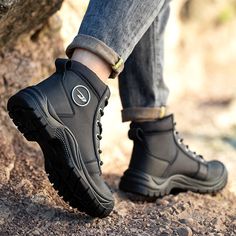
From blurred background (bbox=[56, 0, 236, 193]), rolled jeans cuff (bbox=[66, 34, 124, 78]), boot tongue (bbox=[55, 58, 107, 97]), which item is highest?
rolled jeans cuff (bbox=[66, 34, 124, 78])

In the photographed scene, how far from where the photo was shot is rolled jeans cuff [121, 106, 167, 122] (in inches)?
72.2

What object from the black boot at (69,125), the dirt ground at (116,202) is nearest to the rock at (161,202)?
the dirt ground at (116,202)

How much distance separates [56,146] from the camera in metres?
1.38

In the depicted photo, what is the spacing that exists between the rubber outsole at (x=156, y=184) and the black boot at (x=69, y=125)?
0.38 metres

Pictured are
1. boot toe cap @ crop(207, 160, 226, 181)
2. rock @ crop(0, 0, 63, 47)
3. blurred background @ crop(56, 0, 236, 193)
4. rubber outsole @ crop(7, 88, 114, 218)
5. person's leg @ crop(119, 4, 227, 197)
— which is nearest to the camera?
rubber outsole @ crop(7, 88, 114, 218)

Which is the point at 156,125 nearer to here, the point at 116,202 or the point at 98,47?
the point at 116,202

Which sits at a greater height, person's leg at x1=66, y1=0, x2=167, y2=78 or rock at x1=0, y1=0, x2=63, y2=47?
person's leg at x1=66, y1=0, x2=167, y2=78

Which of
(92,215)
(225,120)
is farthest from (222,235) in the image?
(225,120)

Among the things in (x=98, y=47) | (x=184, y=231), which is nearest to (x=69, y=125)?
(x=98, y=47)

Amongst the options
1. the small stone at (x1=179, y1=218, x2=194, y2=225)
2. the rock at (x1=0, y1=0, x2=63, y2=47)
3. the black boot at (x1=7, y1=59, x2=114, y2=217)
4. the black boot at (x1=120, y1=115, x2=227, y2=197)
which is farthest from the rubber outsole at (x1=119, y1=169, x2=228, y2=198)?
the rock at (x1=0, y1=0, x2=63, y2=47)

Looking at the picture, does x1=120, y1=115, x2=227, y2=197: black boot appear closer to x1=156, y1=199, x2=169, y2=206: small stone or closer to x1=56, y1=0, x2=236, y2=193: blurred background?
x1=156, y1=199, x2=169, y2=206: small stone

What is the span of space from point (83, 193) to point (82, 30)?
41cm

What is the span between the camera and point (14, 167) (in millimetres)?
1817

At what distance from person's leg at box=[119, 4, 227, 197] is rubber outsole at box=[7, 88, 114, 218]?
42 centimetres
